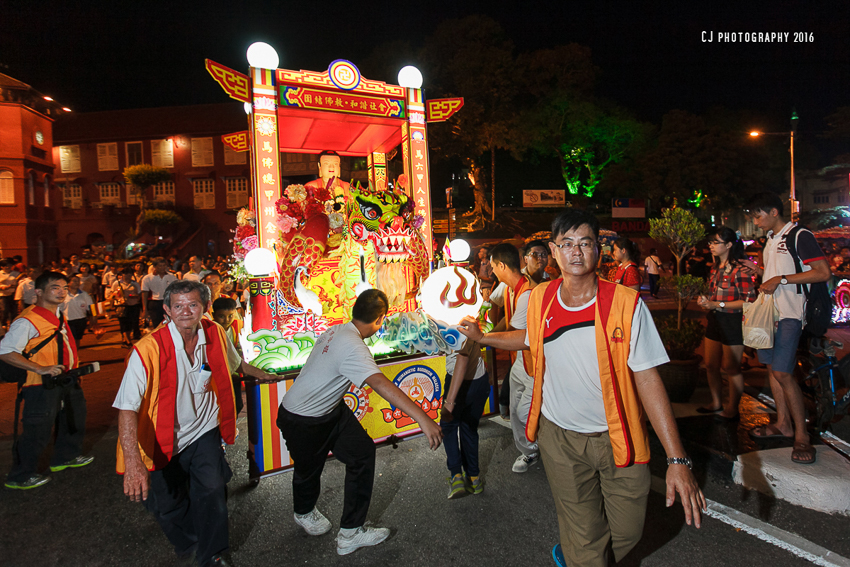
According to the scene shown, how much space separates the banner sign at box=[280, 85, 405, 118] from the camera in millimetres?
4883

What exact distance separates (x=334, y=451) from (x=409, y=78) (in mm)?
4242

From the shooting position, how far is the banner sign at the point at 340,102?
488 centimetres

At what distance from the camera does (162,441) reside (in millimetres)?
2588

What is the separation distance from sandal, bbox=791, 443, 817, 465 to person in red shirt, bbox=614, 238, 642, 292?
2.14 m

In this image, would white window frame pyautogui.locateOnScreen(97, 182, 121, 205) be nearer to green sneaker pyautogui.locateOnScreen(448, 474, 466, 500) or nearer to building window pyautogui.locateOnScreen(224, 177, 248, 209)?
building window pyautogui.locateOnScreen(224, 177, 248, 209)

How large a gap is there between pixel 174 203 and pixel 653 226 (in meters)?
31.2

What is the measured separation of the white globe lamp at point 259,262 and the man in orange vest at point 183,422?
57.2 inches

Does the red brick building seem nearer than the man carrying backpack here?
No

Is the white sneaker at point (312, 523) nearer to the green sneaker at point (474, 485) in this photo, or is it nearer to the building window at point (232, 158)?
the green sneaker at point (474, 485)

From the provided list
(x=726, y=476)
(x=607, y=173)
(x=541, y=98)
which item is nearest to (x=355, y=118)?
(x=726, y=476)

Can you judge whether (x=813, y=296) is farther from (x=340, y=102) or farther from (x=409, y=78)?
(x=340, y=102)

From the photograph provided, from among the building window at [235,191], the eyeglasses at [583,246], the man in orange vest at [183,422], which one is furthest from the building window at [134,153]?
the eyeglasses at [583,246]

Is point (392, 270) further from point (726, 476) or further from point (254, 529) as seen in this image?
point (726, 476)

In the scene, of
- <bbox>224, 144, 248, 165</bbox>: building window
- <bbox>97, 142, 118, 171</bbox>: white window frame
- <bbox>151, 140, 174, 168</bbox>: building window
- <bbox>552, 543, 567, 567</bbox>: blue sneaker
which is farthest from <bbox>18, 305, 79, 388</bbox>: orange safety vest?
<bbox>97, 142, 118, 171</bbox>: white window frame
